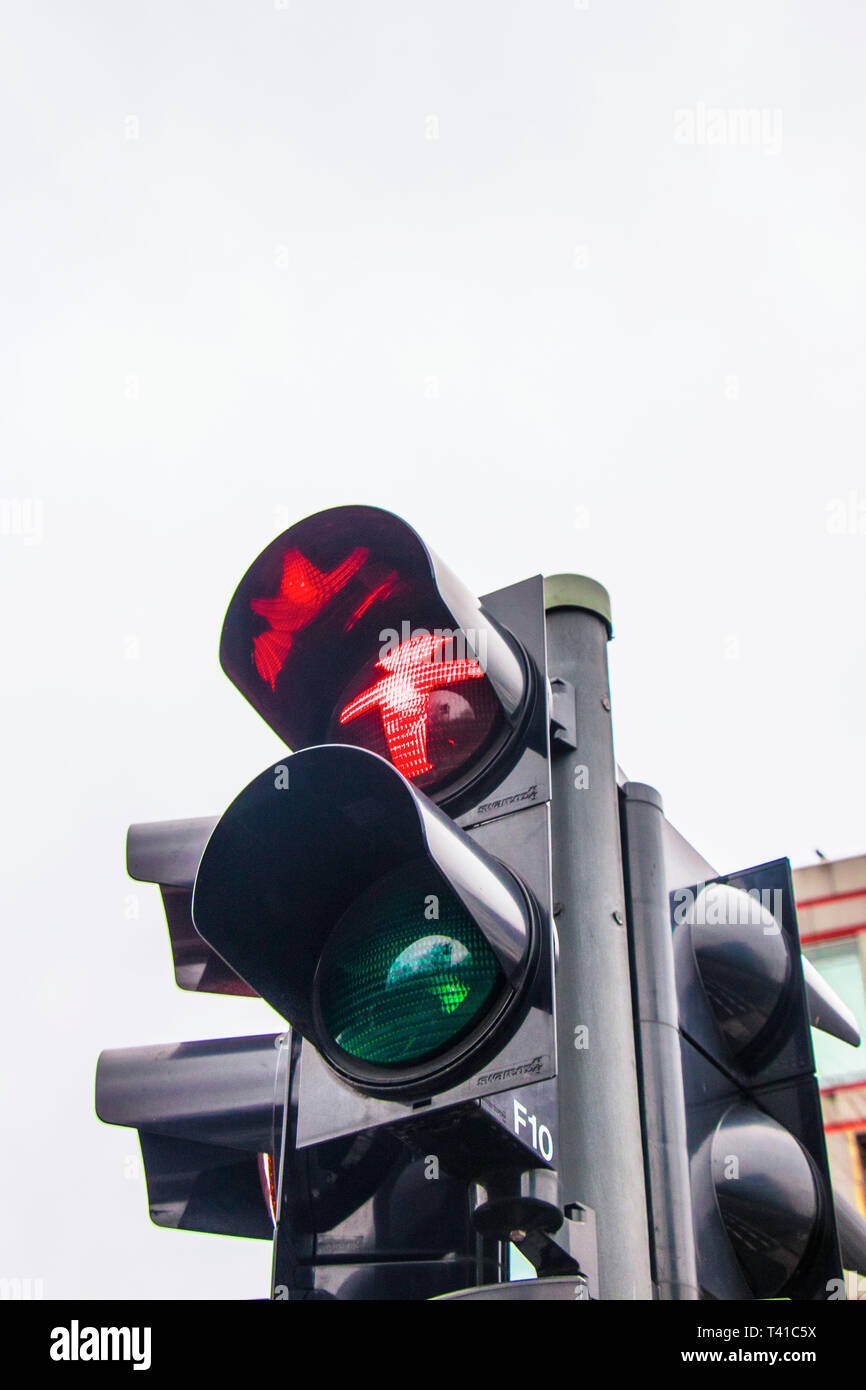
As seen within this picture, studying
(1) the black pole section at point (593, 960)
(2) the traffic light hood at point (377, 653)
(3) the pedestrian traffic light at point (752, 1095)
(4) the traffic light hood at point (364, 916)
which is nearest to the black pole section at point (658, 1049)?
(1) the black pole section at point (593, 960)

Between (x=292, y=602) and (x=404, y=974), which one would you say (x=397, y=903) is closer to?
(x=404, y=974)

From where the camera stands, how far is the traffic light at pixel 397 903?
197cm

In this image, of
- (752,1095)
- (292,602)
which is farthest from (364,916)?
(752,1095)

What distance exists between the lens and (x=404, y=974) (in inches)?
82.4

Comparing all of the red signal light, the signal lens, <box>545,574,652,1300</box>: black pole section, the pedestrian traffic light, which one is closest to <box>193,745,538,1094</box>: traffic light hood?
the signal lens

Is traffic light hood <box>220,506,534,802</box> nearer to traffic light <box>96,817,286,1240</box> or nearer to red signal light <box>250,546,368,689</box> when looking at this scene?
red signal light <box>250,546,368,689</box>

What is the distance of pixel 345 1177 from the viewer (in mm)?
2471

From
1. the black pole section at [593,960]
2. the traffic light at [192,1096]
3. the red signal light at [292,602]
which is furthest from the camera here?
the traffic light at [192,1096]

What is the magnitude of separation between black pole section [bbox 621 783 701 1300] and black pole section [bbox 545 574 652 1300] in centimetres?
5

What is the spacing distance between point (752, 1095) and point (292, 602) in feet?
4.93

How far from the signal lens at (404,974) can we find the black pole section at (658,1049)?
0.65m

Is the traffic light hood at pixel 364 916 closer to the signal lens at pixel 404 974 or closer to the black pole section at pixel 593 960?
the signal lens at pixel 404 974
